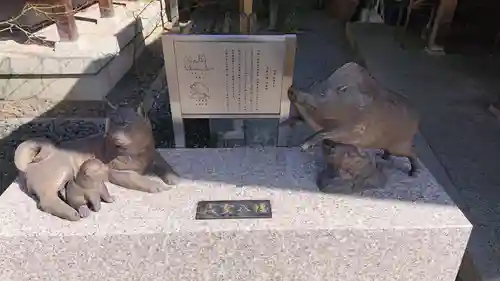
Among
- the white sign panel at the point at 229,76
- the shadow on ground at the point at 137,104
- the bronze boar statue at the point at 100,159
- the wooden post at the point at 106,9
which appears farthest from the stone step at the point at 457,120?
the wooden post at the point at 106,9

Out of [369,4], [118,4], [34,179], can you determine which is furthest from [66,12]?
[369,4]

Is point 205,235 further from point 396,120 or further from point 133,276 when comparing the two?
point 396,120

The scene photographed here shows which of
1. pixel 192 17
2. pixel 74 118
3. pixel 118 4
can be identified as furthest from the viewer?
pixel 192 17

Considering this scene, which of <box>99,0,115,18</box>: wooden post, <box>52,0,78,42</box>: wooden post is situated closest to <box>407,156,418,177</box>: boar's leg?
<box>52,0,78,42</box>: wooden post

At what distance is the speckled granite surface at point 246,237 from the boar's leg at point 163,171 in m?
0.04

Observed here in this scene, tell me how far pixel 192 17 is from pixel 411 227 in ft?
11.1

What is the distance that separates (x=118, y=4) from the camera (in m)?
3.70

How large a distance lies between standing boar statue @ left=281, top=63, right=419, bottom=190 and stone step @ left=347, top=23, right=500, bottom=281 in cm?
72

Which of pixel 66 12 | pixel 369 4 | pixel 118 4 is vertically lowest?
pixel 369 4

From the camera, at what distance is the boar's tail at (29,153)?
54.0 inches

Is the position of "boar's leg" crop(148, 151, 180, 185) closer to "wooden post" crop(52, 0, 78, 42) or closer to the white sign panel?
the white sign panel

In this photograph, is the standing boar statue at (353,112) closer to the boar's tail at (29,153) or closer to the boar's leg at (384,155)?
the boar's leg at (384,155)

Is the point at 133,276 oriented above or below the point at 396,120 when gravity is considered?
below

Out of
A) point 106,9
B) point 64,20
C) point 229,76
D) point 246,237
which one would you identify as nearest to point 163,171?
point 246,237
